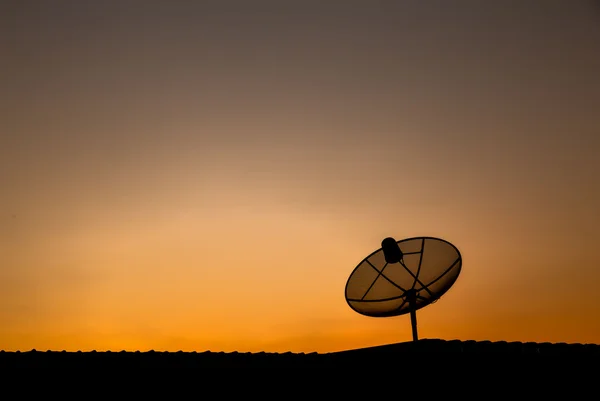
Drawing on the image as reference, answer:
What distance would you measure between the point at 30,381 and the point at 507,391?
188 inches

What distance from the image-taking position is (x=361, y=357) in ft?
17.8

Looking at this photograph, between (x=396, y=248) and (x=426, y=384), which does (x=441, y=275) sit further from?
(x=426, y=384)

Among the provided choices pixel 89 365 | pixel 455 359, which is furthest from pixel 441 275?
pixel 89 365

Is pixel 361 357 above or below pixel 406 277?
below

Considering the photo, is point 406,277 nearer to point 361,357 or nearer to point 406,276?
point 406,276

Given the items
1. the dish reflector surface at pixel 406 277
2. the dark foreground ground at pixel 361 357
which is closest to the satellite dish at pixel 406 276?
the dish reflector surface at pixel 406 277

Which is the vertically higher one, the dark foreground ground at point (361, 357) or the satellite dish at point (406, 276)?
the satellite dish at point (406, 276)

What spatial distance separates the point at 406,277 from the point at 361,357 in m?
2.71

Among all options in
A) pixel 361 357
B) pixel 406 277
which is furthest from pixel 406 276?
pixel 361 357

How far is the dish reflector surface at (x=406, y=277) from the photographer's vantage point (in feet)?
25.8

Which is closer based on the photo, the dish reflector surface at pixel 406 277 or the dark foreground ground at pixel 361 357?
the dark foreground ground at pixel 361 357

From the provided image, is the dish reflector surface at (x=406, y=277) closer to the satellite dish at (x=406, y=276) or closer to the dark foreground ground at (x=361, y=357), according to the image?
the satellite dish at (x=406, y=276)

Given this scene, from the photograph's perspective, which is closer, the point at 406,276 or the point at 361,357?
the point at 361,357

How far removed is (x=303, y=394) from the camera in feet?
19.3
